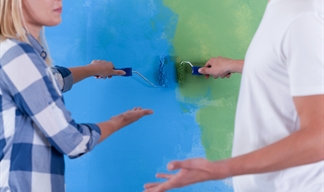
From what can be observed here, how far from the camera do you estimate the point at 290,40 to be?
0.73 metres

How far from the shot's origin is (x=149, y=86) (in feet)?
4.40

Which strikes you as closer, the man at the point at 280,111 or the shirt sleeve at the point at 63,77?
the man at the point at 280,111

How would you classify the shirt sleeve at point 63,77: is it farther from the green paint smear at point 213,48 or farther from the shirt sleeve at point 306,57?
the shirt sleeve at point 306,57

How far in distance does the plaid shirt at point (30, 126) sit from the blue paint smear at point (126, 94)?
1.48ft

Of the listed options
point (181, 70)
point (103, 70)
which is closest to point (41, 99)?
point (103, 70)

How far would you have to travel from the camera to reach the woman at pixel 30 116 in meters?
0.83

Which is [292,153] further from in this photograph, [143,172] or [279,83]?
[143,172]

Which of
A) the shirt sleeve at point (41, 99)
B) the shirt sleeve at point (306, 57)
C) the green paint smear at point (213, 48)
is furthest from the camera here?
the green paint smear at point (213, 48)

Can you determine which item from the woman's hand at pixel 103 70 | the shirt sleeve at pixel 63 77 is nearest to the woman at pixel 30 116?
the shirt sleeve at pixel 63 77

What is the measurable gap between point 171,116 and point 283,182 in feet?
1.76

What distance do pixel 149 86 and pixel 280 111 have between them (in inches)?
23.2

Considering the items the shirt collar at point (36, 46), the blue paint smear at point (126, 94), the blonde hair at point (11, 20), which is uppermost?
the blonde hair at point (11, 20)

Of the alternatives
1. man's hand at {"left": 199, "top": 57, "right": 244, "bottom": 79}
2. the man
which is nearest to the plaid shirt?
the man

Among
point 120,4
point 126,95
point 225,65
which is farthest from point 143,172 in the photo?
point 120,4
